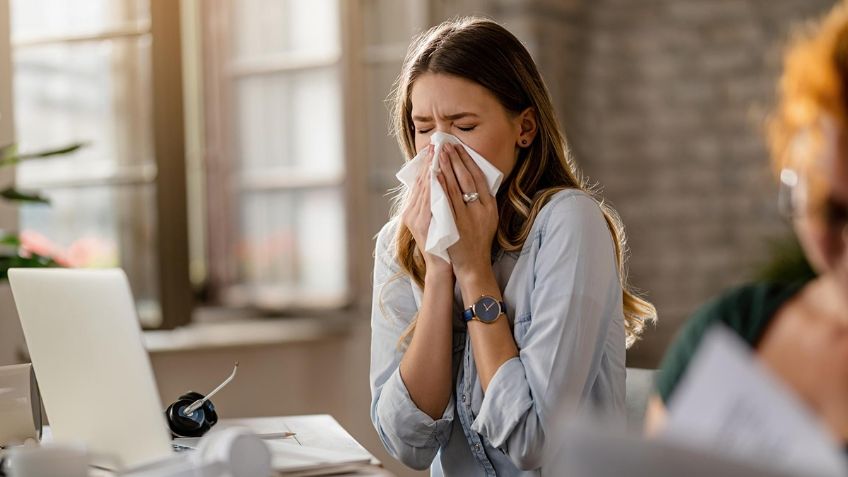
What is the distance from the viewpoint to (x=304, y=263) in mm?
3250

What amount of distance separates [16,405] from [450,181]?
72 centimetres

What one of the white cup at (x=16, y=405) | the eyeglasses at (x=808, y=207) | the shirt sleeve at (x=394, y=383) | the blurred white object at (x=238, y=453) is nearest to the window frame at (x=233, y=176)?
the shirt sleeve at (x=394, y=383)

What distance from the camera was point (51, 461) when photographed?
1.07 metres

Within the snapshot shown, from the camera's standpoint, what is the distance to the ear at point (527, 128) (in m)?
1.65

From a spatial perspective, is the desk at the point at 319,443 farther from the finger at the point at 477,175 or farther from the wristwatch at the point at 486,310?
the finger at the point at 477,175

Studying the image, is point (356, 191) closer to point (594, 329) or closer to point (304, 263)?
point (304, 263)

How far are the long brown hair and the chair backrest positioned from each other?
0.12 meters


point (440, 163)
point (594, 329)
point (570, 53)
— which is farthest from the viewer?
point (570, 53)

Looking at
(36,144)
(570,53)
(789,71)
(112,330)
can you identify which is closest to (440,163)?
(112,330)

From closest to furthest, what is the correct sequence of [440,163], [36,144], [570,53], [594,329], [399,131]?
1. [594,329]
2. [440,163]
3. [399,131]
4. [36,144]
5. [570,53]

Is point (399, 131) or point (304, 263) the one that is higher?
point (399, 131)

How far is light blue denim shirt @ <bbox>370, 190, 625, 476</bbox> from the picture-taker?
57.9 inches

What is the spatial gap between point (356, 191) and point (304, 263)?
11.6 inches

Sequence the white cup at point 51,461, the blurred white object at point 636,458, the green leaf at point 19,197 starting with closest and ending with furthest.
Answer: the blurred white object at point 636,458, the white cup at point 51,461, the green leaf at point 19,197
